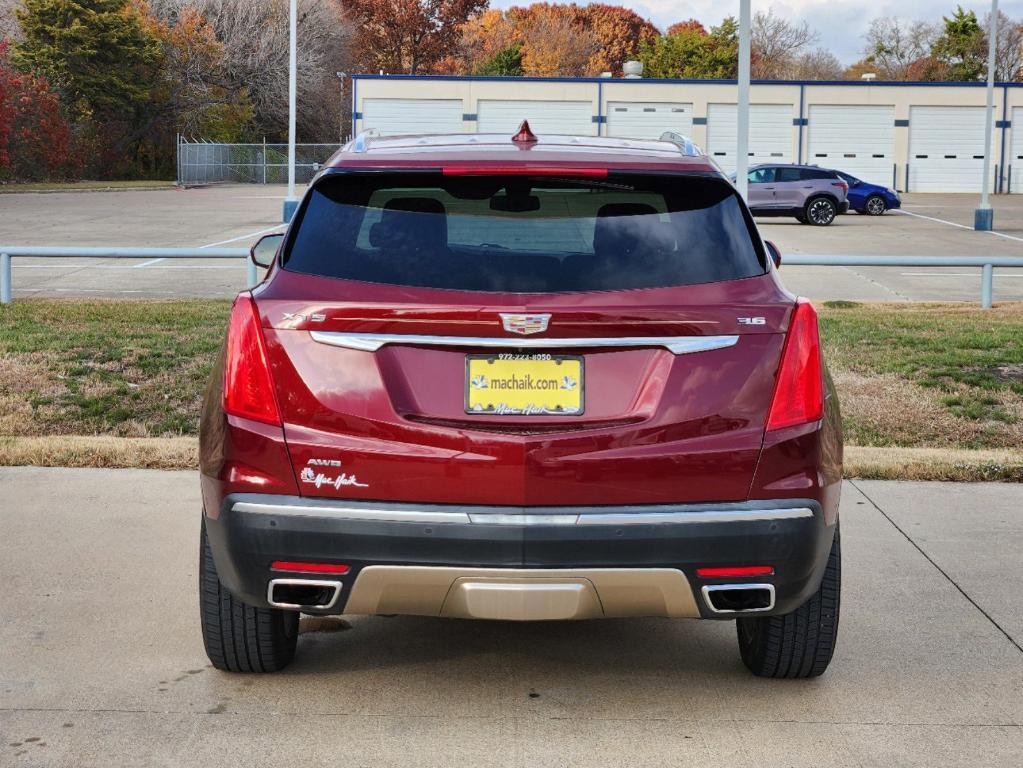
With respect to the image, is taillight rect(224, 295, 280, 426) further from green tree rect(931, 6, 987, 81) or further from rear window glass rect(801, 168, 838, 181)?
green tree rect(931, 6, 987, 81)


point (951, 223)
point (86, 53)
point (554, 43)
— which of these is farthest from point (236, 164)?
point (554, 43)

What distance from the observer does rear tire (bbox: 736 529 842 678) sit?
4254 mm

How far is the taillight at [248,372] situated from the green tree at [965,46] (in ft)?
268

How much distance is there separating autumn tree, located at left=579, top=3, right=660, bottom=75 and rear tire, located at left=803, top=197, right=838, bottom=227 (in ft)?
218

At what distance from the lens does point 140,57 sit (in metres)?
60.7

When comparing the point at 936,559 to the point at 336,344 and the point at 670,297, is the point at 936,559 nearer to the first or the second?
the point at 670,297

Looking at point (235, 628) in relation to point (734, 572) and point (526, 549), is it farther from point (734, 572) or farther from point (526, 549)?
point (734, 572)

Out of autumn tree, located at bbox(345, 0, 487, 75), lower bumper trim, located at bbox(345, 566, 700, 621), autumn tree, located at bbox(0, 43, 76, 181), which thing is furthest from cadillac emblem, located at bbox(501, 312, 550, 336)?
autumn tree, located at bbox(345, 0, 487, 75)

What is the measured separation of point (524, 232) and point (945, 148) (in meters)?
56.4

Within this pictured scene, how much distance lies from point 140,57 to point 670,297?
200 ft

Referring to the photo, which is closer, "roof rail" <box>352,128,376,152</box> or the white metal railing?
"roof rail" <box>352,128,376,152</box>

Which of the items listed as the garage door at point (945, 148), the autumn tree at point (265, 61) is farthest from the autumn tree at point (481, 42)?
the garage door at point (945, 148)

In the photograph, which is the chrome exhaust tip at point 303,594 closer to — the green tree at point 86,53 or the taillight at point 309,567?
the taillight at point 309,567

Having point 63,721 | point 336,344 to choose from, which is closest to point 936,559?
point 336,344
